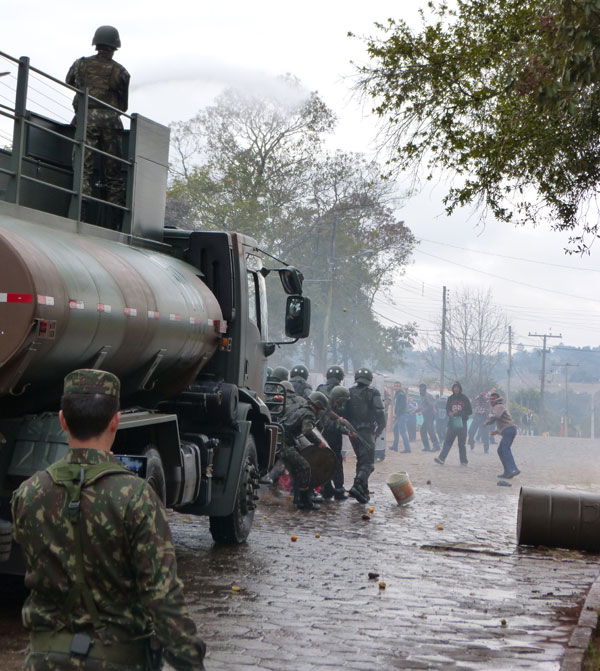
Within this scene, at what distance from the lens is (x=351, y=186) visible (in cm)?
4412

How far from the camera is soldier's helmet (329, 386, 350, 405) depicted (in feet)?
54.4

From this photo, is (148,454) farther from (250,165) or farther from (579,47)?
(250,165)

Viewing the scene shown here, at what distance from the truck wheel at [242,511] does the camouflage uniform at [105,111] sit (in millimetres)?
3226

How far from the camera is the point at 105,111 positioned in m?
9.05

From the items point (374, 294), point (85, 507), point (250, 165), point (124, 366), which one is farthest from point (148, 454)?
point (374, 294)

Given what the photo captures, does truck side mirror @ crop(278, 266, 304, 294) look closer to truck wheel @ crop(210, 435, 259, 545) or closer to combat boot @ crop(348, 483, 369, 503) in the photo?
truck wheel @ crop(210, 435, 259, 545)

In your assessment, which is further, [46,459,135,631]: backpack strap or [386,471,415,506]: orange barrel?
[386,471,415,506]: orange barrel

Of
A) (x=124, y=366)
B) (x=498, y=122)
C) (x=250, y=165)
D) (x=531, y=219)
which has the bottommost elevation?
(x=124, y=366)

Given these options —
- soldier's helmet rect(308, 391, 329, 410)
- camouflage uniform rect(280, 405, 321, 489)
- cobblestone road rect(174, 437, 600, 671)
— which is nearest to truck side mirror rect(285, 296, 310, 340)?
cobblestone road rect(174, 437, 600, 671)

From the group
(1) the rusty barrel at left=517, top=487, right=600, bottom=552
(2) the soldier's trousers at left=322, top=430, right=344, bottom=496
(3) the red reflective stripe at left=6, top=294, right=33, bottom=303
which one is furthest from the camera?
(2) the soldier's trousers at left=322, top=430, right=344, bottom=496

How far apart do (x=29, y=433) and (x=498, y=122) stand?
22.1 feet

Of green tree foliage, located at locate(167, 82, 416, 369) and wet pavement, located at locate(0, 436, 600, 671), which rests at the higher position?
green tree foliage, located at locate(167, 82, 416, 369)

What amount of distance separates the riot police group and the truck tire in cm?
631

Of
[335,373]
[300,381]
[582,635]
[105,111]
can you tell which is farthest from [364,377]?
[582,635]
